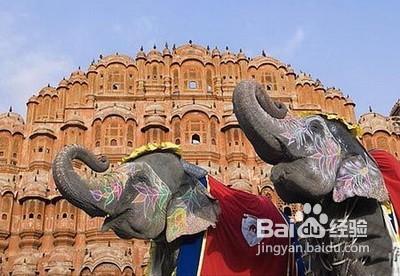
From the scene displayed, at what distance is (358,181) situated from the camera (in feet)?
17.0

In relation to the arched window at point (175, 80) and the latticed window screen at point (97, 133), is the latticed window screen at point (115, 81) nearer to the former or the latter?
the arched window at point (175, 80)

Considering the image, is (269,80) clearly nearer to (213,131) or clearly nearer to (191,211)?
(213,131)

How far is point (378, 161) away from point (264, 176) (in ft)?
56.3

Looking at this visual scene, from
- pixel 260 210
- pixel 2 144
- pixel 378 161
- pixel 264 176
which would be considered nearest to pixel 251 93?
pixel 378 161

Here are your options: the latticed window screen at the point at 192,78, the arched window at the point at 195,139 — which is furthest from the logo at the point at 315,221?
the latticed window screen at the point at 192,78

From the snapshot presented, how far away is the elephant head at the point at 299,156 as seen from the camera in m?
5.05

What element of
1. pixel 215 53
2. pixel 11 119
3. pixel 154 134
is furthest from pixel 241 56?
pixel 11 119

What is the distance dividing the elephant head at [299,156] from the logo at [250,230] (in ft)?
4.88

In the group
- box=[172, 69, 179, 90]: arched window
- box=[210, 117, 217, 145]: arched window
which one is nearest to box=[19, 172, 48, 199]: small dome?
box=[210, 117, 217, 145]: arched window

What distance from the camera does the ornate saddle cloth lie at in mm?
6371

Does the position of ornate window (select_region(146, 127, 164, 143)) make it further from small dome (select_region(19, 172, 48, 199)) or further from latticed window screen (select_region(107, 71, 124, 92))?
small dome (select_region(19, 172, 48, 199))

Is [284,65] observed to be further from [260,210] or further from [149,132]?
[260,210]

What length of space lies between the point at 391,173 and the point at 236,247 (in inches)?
77.4

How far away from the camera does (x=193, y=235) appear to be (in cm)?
641
